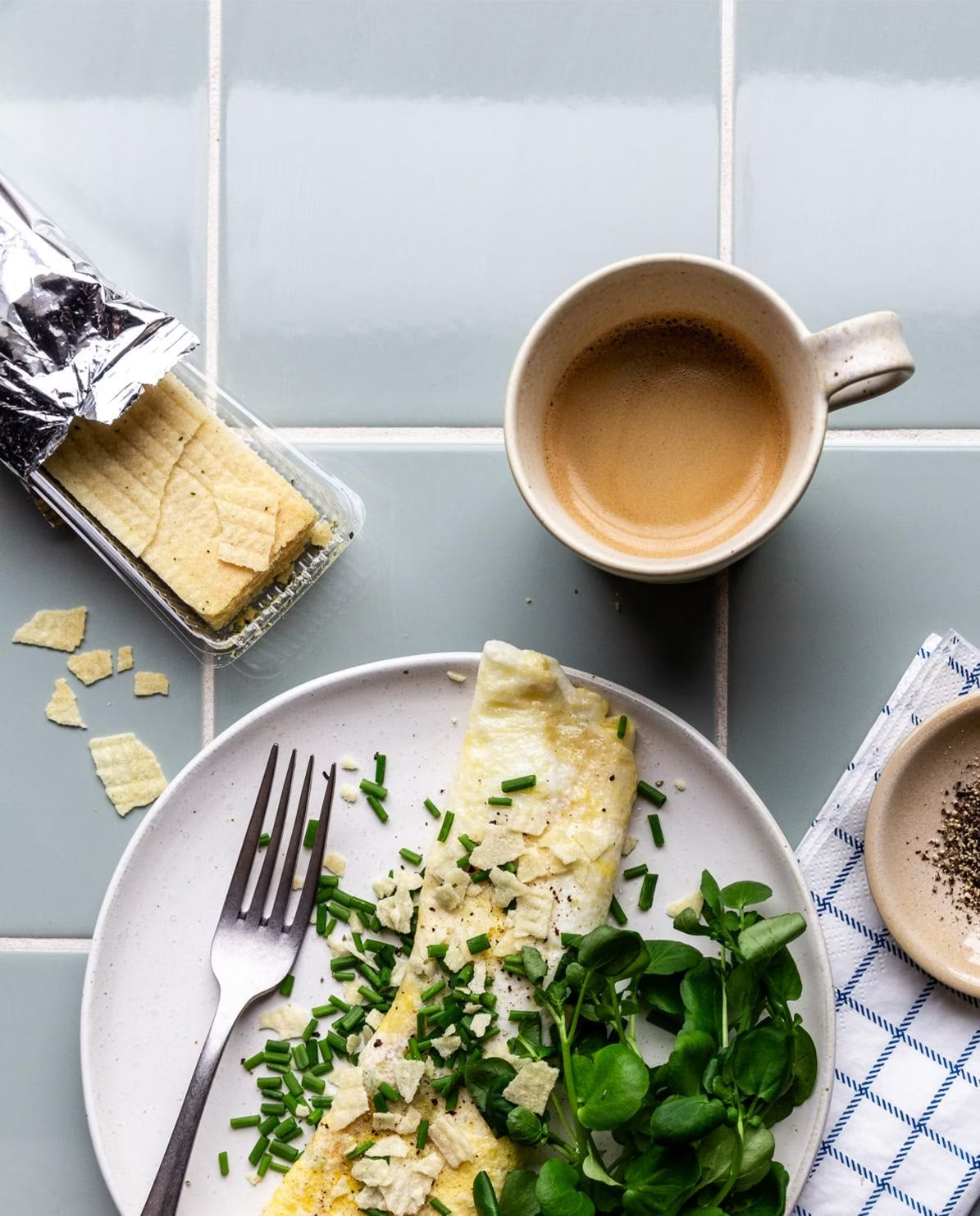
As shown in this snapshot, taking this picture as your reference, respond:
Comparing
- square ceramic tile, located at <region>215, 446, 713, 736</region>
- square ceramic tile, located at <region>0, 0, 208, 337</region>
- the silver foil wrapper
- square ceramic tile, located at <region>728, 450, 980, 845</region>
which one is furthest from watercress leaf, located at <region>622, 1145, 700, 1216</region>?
square ceramic tile, located at <region>0, 0, 208, 337</region>

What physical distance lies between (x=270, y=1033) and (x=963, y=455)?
83cm

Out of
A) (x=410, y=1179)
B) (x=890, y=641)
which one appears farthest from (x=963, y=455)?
(x=410, y=1179)

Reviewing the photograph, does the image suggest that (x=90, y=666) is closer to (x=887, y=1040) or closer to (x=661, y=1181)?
(x=661, y=1181)

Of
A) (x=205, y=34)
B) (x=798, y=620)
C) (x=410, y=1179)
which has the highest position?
(x=205, y=34)

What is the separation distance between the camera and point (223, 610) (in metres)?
1.15

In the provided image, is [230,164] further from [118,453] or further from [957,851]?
[957,851]

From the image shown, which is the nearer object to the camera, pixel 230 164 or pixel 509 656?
pixel 509 656

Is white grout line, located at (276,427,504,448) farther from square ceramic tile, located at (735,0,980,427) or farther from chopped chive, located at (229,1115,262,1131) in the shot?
chopped chive, located at (229,1115,262,1131)

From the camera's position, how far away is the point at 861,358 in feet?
3.22

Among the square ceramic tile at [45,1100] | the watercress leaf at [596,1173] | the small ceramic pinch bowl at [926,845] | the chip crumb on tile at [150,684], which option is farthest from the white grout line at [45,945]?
the small ceramic pinch bowl at [926,845]

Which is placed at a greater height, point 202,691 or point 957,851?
point 957,851

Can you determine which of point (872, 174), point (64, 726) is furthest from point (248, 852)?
point (872, 174)

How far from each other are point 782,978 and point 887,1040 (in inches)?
6.1

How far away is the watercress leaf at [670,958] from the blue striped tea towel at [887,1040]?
0.15 metres
